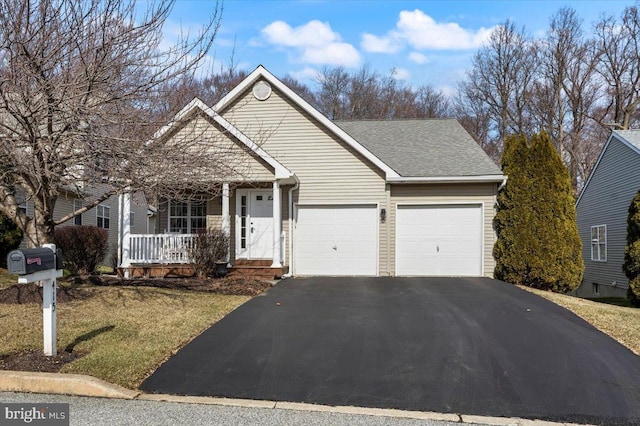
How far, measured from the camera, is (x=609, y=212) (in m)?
18.4

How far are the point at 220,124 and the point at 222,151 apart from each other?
161 cm

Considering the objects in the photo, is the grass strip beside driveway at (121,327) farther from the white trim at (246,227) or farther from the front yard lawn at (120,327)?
the white trim at (246,227)

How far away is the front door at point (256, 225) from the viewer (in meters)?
13.5

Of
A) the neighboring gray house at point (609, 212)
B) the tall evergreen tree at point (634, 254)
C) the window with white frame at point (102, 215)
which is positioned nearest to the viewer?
the tall evergreen tree at point (634, 254)

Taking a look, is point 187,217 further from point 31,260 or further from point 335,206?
point 31,260

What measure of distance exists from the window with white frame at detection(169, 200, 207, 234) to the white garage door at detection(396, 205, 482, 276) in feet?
19.2

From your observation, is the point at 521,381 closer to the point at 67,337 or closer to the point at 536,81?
the point at 67,337

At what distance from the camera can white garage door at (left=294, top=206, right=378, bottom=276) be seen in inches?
539

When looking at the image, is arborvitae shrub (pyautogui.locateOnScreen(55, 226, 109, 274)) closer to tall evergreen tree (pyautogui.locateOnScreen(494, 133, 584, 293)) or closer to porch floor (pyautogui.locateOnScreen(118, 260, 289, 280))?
porch floor (pyautogui.locateOnScreen(118, 260, 289, 280))

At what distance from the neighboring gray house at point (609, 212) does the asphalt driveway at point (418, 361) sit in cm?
1066

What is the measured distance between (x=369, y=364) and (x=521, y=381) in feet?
5.50

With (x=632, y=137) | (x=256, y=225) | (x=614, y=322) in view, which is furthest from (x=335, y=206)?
(x=632, y=137)

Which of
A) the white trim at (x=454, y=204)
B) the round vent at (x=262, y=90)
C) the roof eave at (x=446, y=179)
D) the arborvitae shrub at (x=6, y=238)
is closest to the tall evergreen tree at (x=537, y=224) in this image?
the white trim at (x=454, y=204)

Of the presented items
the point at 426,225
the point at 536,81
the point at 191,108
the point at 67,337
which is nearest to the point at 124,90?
the point at 191,108
